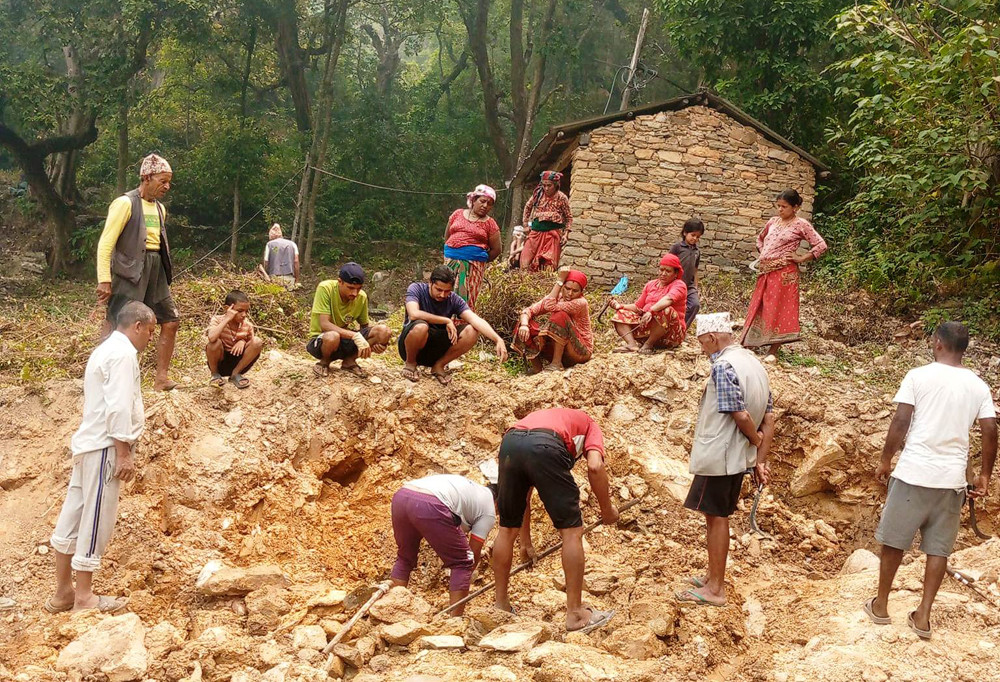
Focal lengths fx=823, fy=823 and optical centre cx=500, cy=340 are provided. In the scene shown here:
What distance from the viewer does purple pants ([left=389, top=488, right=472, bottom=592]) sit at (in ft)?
15.5

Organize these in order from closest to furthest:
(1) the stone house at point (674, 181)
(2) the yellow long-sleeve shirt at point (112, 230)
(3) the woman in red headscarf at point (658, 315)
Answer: (2) the yellow long-sleeve shirt at point (112, 230), (3) the woman in red headscarf at point (658, 315), (1) the stone house at point (674, 181)

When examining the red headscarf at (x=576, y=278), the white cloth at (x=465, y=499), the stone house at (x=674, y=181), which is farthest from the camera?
the stone house at (x=674, y=181)

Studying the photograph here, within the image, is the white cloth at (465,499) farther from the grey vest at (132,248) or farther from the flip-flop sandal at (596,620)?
the grey vest at (132,248)

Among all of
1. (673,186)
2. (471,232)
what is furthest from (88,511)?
(673,186)

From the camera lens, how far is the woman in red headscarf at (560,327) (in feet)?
23.3

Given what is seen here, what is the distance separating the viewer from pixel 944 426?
13.9 ft

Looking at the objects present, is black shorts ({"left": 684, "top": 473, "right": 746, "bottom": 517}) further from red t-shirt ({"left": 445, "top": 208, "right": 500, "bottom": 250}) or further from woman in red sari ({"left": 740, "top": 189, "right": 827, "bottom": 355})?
red t-shirt ({"left": 445, "top": 208, "right": 500, "bottom": 250})

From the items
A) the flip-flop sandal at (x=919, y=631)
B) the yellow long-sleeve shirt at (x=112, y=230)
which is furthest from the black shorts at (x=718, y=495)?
the yellow long-sleeve shirt at (x=112, y=230)

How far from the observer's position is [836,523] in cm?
640

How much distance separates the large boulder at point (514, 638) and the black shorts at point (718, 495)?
1.15m

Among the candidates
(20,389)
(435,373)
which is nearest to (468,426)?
(435,373)

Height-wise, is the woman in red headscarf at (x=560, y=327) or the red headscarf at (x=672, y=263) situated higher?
the red headscarf at (x=672, y=263)

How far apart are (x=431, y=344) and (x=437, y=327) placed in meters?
0.20

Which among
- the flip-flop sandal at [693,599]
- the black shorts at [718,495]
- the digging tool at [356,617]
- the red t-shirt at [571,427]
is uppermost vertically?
the red t-shirt at [571,427]
